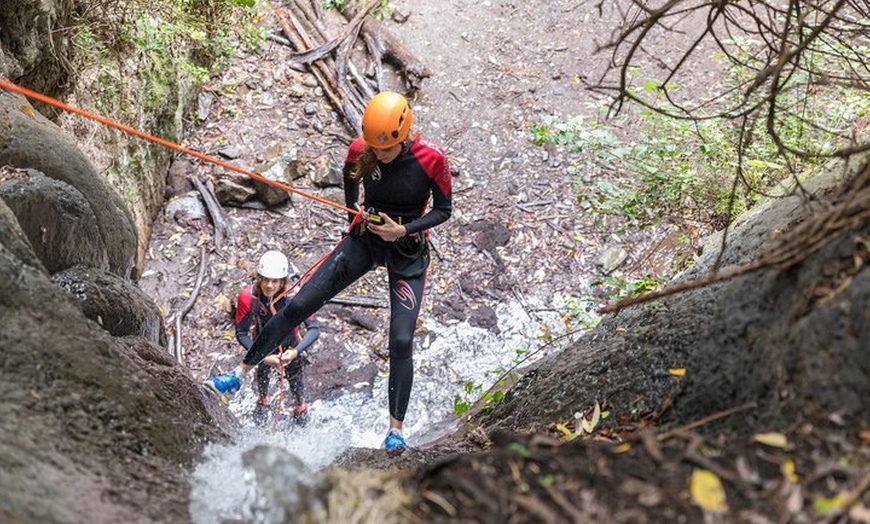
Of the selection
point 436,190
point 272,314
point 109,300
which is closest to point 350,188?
point 436,190

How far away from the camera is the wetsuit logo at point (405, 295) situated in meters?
5.09

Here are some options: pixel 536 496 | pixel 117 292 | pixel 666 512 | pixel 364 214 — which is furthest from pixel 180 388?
pixel 666 512

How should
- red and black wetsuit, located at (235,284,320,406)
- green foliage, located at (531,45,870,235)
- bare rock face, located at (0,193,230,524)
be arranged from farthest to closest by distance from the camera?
green foliage, located at (531,45,870,235)
red and black wetsuit, located at (235,284,320,406)
bare rock face, located at (0,193,230,524)

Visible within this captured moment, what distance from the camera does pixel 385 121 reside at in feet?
15.0

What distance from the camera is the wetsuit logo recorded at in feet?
→ 16.7

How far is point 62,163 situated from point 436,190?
236 cm

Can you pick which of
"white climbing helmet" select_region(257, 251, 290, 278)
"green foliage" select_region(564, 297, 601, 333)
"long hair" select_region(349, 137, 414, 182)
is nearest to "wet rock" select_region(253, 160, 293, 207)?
"white climbing helmet" select_region(257, 251, 290, 278)

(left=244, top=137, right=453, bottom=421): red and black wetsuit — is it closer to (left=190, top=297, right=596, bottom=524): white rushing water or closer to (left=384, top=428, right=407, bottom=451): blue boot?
(left=384, top=428, right=407, bottom=451): blue boot

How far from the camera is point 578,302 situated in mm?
7129

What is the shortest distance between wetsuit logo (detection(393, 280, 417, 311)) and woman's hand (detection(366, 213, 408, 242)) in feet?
1.23

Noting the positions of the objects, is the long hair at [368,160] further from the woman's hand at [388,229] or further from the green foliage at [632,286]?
the green foliage at [632,286]

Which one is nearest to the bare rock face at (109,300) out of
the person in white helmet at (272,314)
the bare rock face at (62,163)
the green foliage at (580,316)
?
the bare rock face at (62,163)

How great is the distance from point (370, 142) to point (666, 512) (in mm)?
3289

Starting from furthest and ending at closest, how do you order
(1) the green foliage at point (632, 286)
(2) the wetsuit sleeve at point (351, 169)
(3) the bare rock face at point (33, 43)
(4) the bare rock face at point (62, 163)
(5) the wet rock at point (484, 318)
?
(5) the wet rock at point (484, 318)
(1) the green foliage at point (632, 286)
(2) the wetsuit sleeve at point (351, 169)
(3) the bare rock face at point (33, 43)
(4) the bare rock face at point (62, 163)
